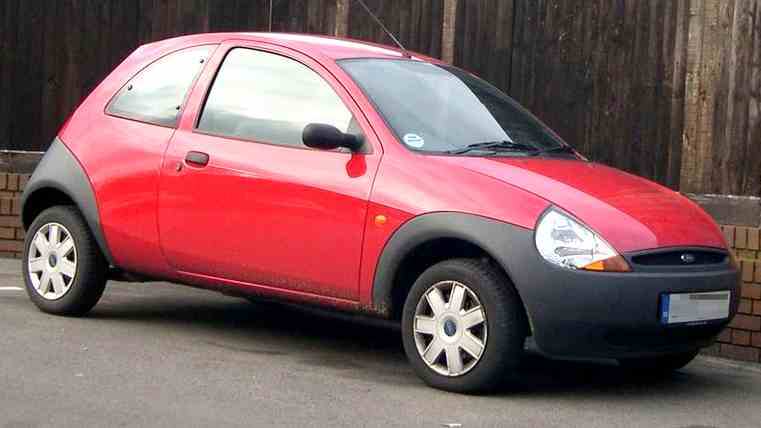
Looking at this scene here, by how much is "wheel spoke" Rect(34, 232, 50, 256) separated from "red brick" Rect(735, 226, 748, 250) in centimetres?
399

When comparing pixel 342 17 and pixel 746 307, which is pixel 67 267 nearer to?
pixel 342 17

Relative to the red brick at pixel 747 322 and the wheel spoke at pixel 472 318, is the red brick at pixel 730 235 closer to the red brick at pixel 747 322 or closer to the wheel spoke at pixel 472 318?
the red brick at pixel 747 322

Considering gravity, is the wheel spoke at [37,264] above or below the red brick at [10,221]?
above

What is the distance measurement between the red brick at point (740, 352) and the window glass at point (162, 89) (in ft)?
11.0

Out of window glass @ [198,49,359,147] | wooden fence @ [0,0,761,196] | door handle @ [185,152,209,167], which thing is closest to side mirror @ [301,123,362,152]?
window glass @ [198,49,359,147]

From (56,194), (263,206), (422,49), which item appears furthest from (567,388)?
(422,49)

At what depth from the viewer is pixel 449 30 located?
11219 millimetres

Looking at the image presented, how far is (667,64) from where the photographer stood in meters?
10.3

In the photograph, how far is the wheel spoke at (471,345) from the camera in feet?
23.5

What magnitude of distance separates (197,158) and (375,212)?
1235mm

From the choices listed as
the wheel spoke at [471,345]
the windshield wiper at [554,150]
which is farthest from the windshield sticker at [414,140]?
the wheel spoke at [471,345]

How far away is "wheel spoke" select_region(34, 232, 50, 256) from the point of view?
8953mm

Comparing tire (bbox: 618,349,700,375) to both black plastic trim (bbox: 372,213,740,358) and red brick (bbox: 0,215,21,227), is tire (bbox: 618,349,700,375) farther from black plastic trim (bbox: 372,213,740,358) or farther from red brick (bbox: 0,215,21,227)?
red brick (bbox: 0,215,21,227)

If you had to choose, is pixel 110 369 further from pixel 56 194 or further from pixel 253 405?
pixel 56 194
